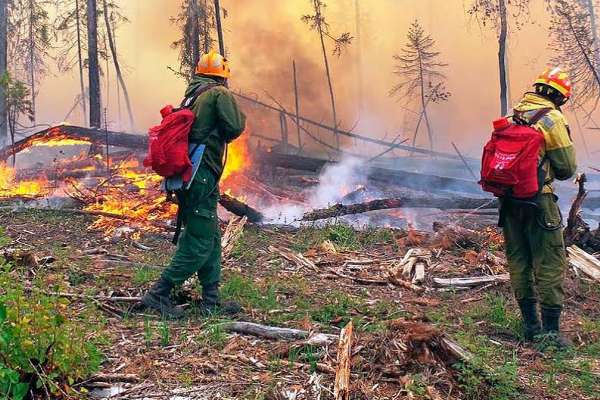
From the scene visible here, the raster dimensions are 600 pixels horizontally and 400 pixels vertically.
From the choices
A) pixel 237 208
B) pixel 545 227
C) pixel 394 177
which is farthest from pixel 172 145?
pixel 394 177

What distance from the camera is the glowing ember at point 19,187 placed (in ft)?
39.3

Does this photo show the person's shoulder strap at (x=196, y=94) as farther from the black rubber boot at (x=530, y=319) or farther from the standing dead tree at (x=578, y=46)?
the standing dead tree at (x=578, y=46)

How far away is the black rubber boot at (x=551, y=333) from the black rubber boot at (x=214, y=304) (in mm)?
2611

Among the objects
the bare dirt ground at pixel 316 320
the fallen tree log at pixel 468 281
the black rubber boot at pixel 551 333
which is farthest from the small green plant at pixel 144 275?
the black rubber boot at pixel 551 333

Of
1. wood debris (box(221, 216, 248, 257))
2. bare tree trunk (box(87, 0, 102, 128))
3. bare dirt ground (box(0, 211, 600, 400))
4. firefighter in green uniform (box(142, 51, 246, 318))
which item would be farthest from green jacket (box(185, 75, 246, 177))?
bare tree trunk (box(87, 0, 102, 128))

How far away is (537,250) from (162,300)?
3310 mm

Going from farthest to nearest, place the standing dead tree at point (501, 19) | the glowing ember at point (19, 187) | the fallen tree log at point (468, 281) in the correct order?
1. the standing dead tree at point (501, 19)
2. the glowing ember at point (19, 187)
3. the fallen tree log at point (468, 281)

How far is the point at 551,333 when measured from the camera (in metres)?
4.57

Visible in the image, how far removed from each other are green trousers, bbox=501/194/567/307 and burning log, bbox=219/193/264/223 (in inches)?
215

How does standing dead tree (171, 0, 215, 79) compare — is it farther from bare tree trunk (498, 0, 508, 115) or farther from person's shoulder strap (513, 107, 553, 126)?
person's shoulder strap (513, 107, 553, 126)

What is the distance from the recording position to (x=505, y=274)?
6723 mm

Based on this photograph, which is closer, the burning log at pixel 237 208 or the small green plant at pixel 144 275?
the small green plant at pixel 144 275

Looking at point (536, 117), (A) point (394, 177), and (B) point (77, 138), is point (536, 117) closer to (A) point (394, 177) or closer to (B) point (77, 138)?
(A) point (394, 177)

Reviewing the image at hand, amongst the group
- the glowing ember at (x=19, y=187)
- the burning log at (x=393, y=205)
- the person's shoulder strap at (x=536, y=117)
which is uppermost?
the person's shoulder strap at (x=536, y=117)
